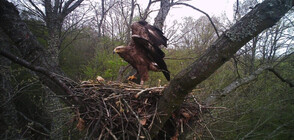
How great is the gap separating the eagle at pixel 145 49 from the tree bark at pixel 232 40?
1.02 m

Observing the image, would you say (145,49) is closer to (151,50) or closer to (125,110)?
(151,50)

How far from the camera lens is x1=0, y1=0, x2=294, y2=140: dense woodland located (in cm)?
117

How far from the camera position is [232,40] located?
107 centimetres

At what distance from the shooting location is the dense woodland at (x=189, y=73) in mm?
1171

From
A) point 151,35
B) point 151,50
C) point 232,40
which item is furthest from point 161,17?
point 232,40

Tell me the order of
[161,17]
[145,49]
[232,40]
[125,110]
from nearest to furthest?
[232,40]
[125,110]
[145,49]
[161,17]

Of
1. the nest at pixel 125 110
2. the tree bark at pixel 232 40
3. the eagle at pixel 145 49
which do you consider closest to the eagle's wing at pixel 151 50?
the eagle at pixel 145 49

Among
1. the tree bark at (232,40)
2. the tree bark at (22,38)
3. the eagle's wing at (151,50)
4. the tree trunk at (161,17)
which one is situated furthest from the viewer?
the tree trunk at (161,17)

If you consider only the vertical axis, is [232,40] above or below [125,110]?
above

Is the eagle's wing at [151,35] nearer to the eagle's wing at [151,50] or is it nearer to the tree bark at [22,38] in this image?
the eagle's wing at [151,50]

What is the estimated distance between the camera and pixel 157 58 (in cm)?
234

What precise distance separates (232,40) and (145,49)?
1.47 metres

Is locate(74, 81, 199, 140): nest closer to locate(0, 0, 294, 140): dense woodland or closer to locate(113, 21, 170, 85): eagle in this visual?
locate(0, 0, 294, 140): dense woodland

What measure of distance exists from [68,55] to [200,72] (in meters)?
9.10
